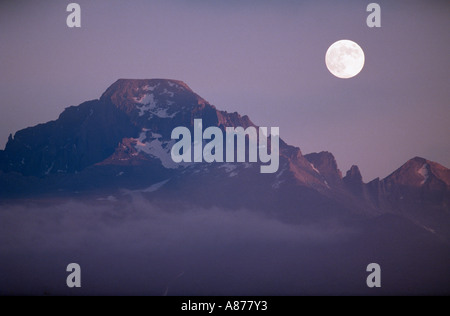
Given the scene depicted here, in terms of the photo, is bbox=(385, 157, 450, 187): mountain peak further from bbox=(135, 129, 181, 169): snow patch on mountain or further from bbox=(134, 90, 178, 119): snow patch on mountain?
bbox=(134, 90, 178, 119): snow patch on mountain

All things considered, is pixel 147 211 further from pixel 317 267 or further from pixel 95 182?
pixel 317 267

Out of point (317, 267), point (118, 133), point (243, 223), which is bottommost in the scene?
point (317, 267)

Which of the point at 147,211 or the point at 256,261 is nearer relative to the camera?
the point at 256,261

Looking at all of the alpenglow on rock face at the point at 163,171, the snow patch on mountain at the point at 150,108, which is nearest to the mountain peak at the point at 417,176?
the alpenglow on rock face at the point at 163,171

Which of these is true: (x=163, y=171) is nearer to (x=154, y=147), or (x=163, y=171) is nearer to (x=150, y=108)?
(x=154, y=147)

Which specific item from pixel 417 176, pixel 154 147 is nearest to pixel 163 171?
pixel 154 147

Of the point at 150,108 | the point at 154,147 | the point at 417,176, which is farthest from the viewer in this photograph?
the point at 150,108

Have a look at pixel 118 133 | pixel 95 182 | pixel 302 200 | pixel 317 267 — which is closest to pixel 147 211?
pixel 95 182

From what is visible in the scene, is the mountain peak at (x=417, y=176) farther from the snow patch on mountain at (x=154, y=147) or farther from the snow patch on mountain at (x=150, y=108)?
the snow patch on mountain at (x=150, y=108)

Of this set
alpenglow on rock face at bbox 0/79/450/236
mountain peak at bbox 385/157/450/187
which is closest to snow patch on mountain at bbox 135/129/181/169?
alpenglow on rock face at bbox 0/79/450/236

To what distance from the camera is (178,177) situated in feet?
341

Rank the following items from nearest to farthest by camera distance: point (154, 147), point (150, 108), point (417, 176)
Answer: point (417, 176) < point (154, 147) < point (150, 108)

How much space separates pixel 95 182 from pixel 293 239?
2820 cm

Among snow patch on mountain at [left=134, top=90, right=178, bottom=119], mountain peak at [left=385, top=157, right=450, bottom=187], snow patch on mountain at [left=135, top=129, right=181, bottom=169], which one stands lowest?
mountain peak at [left=385, top=157, right=450, bottom=187]
